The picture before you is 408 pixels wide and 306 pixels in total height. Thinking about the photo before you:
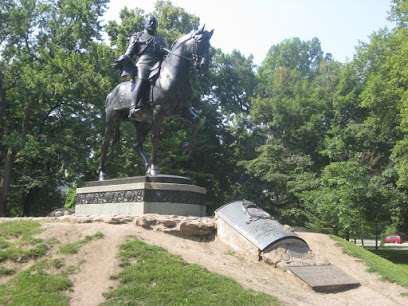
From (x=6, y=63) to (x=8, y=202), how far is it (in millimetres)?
8506

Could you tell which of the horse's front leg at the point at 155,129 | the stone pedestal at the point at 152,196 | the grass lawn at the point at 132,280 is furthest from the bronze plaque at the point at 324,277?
the horse's front leg at the point at 155,129

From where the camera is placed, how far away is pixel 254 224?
8.20 meters

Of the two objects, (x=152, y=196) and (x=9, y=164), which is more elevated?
(x=9, y=164)

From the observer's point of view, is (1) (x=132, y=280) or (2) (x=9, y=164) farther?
(2) (x=9, y=164)

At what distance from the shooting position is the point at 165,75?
10000mm

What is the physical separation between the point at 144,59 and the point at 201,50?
1.91 m

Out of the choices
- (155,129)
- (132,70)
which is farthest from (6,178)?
(155,129)

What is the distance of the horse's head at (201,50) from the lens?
9.37 metres

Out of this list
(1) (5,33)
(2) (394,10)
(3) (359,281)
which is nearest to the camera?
(3) (359,281)

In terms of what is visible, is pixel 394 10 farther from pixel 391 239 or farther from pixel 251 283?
pixel 391 239

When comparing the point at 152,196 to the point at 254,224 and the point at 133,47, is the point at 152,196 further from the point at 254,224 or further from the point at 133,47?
the point at 133,47

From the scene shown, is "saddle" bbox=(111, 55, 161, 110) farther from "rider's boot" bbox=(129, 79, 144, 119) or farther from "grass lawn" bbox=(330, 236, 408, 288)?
"grass lawn" bbox=(330, 236, 408, 288)

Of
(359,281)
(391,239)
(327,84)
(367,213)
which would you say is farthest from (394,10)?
(391,239)

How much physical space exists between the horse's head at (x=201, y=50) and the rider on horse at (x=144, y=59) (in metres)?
1.31
